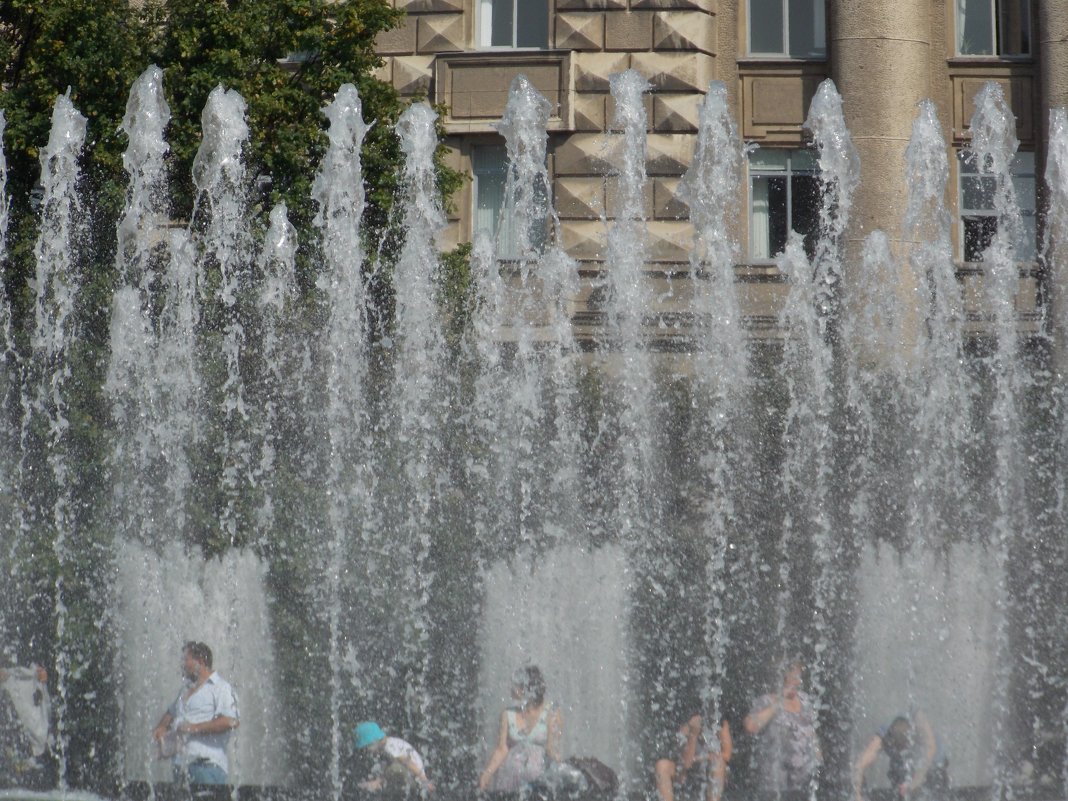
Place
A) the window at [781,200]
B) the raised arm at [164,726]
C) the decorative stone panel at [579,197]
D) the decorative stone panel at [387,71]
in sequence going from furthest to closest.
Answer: the decorative stone panel at [387,71] < the window at [781,200] < the decorative stone panel at [579,197] < the raised arm at [164,726]

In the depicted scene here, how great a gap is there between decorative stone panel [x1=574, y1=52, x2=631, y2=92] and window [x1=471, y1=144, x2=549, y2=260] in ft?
3.82

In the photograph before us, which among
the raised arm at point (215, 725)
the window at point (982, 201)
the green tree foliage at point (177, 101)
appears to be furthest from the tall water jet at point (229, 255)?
the window at point (982, 201)

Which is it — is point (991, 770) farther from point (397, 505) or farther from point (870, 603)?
point (397, 505)

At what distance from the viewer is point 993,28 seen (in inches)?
717

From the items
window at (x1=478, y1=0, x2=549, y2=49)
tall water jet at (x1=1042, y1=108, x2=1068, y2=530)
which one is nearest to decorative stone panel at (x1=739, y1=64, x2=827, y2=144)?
window at (x1=478, y1=0, x2=549, y2=49)

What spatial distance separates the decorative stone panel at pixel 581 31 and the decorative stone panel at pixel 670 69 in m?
0.45

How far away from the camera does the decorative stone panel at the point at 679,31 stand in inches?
694

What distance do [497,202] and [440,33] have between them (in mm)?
1962

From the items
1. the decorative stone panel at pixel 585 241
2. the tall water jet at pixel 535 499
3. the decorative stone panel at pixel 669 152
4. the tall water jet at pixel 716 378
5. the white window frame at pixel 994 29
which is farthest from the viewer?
the white window frame at pixel 994 29

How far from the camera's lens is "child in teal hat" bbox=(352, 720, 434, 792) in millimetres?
9766

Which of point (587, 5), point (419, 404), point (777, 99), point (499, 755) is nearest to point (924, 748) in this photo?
point (499, 755)

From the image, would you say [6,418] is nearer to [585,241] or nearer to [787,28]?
[585,241]

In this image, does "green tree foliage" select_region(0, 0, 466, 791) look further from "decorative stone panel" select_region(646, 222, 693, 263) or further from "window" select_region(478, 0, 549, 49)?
"decorative stone panel" select_region(646, 222, 693, 263)

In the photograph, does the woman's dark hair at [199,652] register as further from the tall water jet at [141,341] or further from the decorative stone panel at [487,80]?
the decorative stone panel at [487,80]
